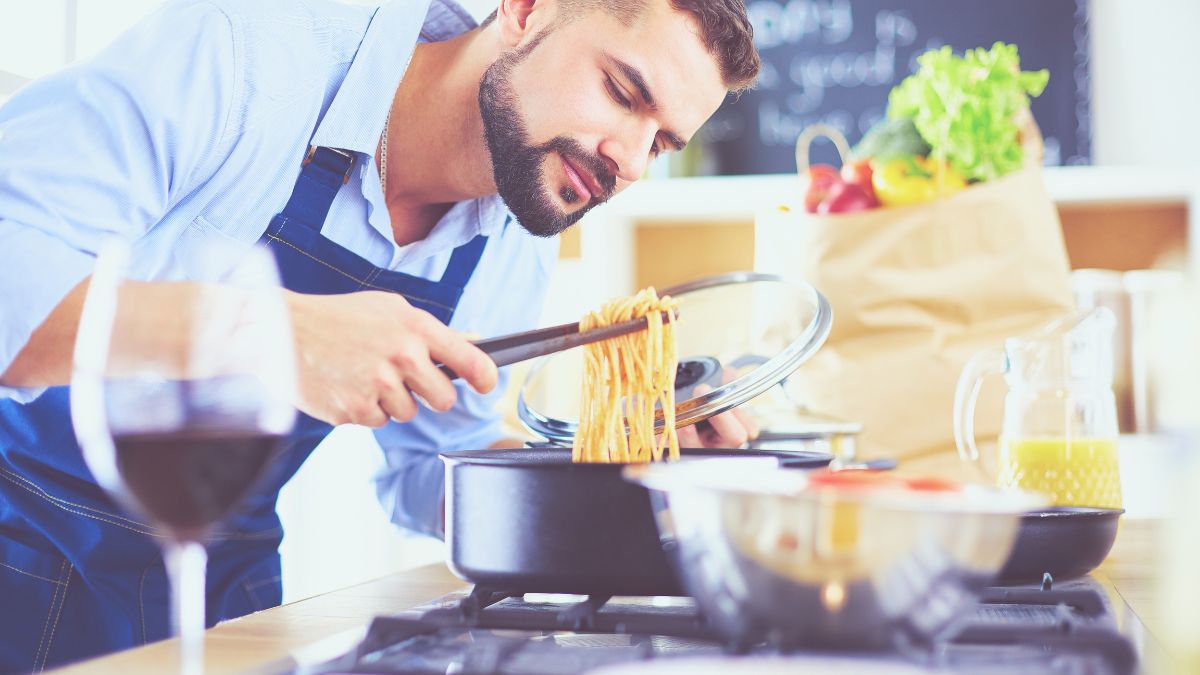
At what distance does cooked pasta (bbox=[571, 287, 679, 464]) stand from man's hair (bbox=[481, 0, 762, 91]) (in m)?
0.45

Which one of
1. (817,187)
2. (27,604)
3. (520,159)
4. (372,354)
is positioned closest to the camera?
(372,354)

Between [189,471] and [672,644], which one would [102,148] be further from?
[672,644]

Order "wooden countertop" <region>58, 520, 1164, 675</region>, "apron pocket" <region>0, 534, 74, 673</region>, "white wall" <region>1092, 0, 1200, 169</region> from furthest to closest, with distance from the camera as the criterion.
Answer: "white wall" <region>1092, 0, 1200, 169</region>
"apron pocket" <region>0, 534, 74, 673</region>
"wooden countertop" <region>58, 520, 1164, 675</region>

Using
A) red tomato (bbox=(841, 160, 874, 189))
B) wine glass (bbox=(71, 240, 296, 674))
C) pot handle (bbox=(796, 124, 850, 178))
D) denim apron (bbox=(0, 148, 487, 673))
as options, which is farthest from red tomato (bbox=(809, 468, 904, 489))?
pot handle (bbox=(796, 124, 850, 178))

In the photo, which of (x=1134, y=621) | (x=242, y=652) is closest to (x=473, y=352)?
(x=242, y=652)

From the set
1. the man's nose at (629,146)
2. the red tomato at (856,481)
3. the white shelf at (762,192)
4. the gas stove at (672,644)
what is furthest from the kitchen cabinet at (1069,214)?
the red tomato at (856,481)

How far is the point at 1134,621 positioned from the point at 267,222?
3.07ft

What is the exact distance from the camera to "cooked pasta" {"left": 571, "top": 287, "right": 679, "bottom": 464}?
1010 mm

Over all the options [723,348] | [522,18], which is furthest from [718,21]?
[723,348]

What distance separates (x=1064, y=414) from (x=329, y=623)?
0.77 m

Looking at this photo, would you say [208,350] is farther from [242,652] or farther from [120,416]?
[242,652]

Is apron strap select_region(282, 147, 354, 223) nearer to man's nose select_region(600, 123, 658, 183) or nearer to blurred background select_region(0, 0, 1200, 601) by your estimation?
man's nose select_region(600, 123, 658, 183)

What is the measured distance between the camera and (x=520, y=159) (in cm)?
140

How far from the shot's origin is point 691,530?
22.5 inches
